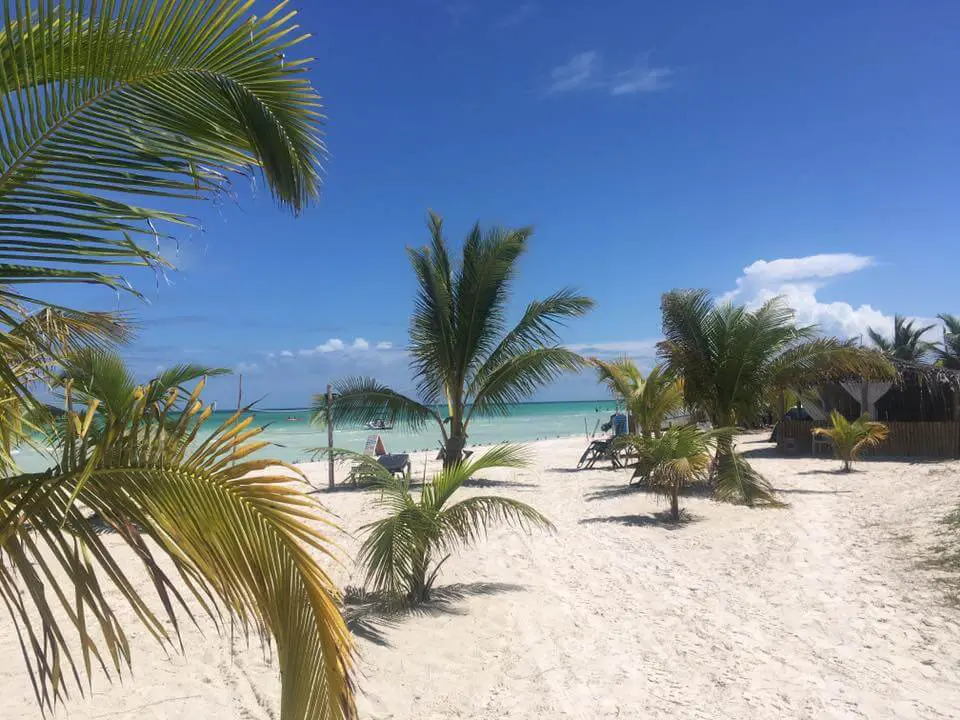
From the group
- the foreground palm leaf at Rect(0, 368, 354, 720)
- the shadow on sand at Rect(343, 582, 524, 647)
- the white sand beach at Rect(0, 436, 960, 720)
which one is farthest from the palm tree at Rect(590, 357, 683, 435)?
the foreground palm leaf at Rect(0, 368, 354, 720)

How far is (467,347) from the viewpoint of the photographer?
42.1 feet

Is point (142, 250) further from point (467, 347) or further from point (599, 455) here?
point (599, 455)

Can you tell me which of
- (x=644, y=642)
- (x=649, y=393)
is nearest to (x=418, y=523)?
(x=644, y=642)

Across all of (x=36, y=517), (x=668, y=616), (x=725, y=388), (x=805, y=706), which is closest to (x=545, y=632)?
(x=668, y=616)

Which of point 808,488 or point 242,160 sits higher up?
point 242,160

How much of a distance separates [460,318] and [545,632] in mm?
8308

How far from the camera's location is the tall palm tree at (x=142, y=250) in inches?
63.1

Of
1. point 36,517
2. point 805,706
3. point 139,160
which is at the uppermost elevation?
point 139,160

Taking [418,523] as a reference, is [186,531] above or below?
above

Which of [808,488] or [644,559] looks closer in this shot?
[644,559]

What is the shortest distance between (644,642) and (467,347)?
331 inches

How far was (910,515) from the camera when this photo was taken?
28.5 feet

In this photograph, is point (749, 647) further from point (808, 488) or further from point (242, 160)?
point (808, 488)

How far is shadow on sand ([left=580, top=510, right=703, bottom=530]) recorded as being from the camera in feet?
29.3
